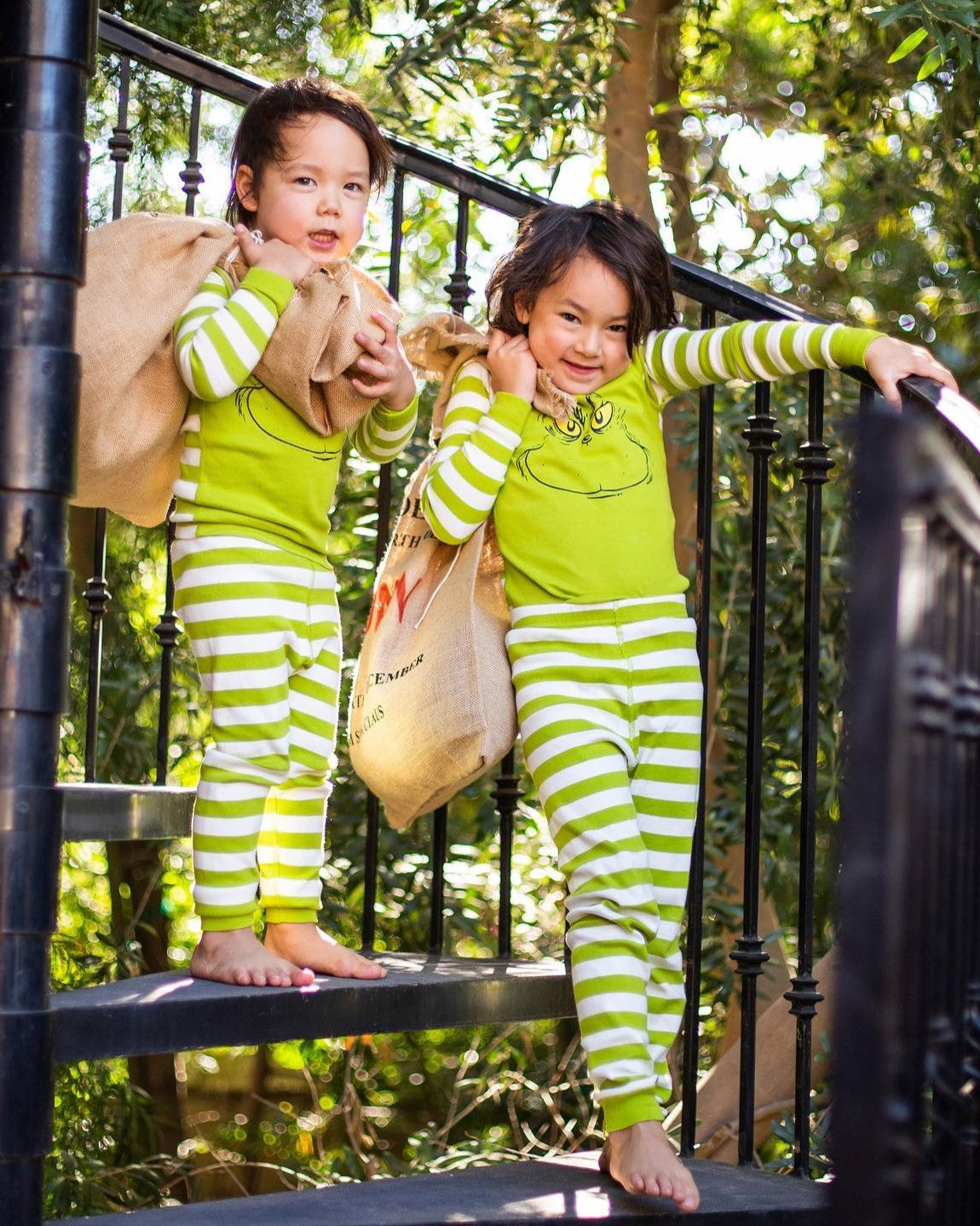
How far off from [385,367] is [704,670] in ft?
2.30

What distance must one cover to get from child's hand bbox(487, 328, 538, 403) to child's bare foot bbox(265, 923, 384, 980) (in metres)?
0.86

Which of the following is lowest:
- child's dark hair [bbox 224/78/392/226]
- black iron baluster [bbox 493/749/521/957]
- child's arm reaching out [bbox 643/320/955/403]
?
black iron baluster [bbox 493/749/521/957]

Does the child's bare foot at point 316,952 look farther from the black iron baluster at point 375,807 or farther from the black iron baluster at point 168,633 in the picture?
the black iron baluster at point 168,633

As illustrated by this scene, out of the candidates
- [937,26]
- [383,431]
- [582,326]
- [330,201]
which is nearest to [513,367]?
[582,326]

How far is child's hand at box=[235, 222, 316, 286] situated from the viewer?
2.36 m

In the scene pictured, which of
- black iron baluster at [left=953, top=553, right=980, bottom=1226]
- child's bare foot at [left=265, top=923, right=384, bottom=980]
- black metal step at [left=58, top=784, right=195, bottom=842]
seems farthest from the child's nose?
black iron baluster at [left=953, top=553, right=980, bottom=1226]

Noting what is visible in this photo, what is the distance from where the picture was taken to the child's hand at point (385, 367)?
240 cm

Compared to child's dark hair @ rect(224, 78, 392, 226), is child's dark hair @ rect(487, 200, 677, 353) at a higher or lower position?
lower

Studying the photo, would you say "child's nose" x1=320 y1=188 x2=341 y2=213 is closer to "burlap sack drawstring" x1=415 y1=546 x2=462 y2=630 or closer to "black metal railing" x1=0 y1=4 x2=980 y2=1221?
"black metal railing" x1=0 y1=4 x2=980 y2=1221

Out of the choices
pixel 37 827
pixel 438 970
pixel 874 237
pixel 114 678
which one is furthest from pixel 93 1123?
pixel 874 237

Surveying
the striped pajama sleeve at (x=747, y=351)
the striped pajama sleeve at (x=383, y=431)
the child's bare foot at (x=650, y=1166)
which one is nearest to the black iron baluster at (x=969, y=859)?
the child's bare foot at (x=650, y=1166)

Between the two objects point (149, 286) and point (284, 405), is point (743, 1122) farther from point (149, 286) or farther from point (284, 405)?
point (149, 286)

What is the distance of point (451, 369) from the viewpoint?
2525 mm

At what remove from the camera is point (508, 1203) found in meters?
2.04
